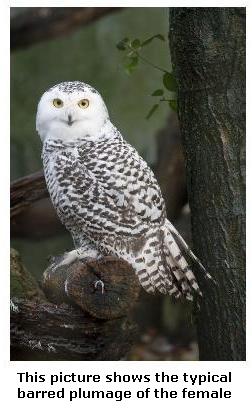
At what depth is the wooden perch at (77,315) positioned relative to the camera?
1.65 m

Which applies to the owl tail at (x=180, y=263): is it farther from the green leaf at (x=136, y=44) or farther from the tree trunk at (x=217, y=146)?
the green leaf at (x=136, y=44)

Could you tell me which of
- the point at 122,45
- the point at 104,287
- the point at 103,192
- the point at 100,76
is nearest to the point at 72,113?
the point at 103,192

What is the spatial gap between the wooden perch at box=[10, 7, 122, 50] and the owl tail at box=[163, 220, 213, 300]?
1.25 m

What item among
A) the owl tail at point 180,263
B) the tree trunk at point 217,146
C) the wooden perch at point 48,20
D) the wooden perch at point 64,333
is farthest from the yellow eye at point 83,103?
the wooden perch at point 48,20

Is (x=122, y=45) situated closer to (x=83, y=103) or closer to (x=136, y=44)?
(x=136, y=44)

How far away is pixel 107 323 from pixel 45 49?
6.42ft

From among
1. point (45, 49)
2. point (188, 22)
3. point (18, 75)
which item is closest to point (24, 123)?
Result: point (18, 75)

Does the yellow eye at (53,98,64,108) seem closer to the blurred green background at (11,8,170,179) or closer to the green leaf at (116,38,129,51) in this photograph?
the green leaf at (116,38,129,51)

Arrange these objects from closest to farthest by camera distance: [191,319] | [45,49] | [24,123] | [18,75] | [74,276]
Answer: [74,276] → [191,319] → [24,123] → [18,75] → [45,49]

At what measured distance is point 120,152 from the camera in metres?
1.76

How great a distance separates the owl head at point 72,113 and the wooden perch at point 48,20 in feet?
3.27

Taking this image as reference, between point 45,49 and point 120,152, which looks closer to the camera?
point 120,152
